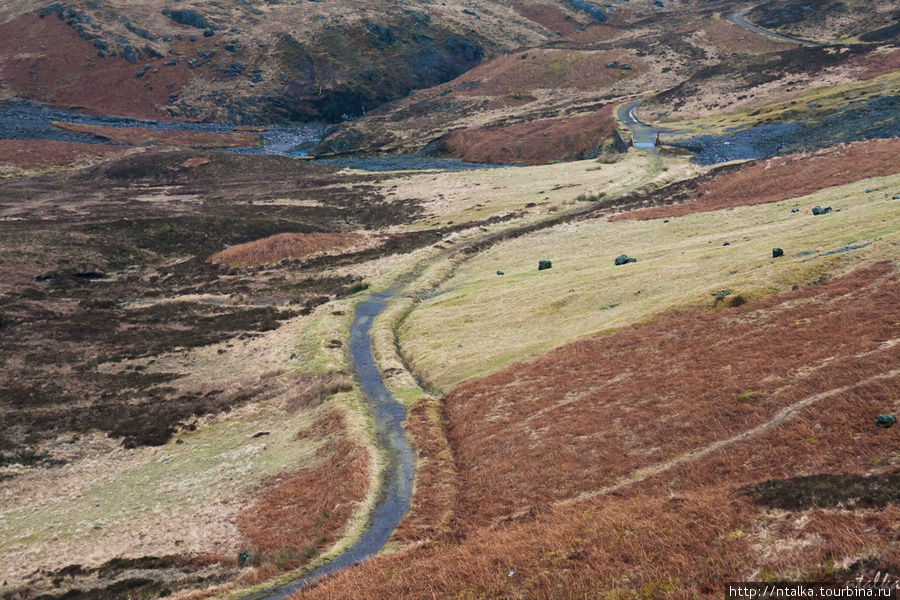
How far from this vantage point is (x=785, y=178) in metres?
79.3

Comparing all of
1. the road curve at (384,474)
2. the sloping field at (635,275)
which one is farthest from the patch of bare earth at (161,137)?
the road curve at (384,474)

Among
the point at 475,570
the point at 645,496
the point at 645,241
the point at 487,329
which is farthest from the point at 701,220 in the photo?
the point at 475,570

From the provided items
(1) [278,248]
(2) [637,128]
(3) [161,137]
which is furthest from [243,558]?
(3) [161,137]

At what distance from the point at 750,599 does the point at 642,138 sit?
124 meters

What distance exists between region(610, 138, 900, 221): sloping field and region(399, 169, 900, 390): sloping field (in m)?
4.05

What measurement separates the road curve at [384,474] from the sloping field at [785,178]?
44466 mm

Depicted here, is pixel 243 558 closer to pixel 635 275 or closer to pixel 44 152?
pixel 635 275

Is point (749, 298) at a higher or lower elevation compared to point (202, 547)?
higher

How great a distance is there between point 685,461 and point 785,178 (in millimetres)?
65606

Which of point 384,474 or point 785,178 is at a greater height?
point 785,178

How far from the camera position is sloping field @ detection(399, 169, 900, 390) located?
44406mm

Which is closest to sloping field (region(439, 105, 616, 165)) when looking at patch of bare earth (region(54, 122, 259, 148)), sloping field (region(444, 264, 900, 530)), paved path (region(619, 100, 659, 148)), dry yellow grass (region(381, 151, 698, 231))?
paved path (region(619, 100, 659, 148))

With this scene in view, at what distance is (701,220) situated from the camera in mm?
73625

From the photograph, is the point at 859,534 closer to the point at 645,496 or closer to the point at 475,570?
the point at 645,496
